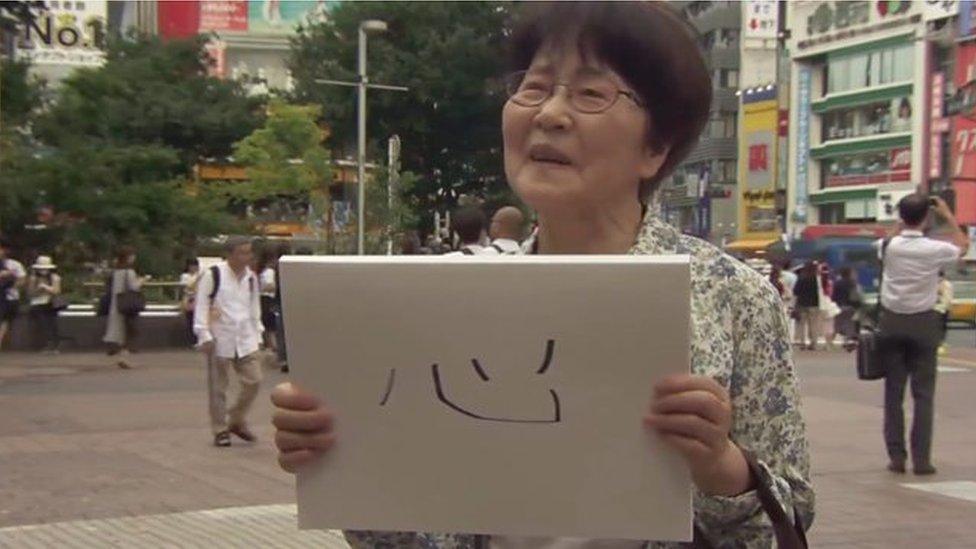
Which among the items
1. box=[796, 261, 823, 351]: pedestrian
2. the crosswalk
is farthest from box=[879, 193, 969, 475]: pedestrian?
box=[796, 261, 823, 351]: pedestrian

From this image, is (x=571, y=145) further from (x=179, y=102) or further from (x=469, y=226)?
(x=179, y=102)

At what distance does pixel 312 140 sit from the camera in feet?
144

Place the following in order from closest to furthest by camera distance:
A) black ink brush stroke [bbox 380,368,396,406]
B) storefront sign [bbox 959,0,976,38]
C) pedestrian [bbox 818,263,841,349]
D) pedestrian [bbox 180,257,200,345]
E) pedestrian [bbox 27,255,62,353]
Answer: black ink brush stroke [bbox 380,368,396,406] → pedestrian [bbox 180,257,200,345] → pedestrian [bbox 27,255,62,353] → pedestrian [bbox 818,263,841,349] → storefront sign [bbox 959,0,976,38]

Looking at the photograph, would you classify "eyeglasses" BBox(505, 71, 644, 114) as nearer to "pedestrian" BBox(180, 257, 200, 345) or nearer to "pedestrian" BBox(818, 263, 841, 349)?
"pedestrian" BBox(180, 257, 200, 345)

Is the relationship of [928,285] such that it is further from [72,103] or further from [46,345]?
[72,103]

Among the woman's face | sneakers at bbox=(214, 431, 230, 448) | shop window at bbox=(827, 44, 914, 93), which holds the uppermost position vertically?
shop window at bbox=(827, 44, 914, 93)

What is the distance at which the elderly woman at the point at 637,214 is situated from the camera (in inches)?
80.7

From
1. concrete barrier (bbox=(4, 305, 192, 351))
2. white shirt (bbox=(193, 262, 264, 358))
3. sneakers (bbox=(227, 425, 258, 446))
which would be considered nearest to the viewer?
sneakers (bbox=(227, 425, 258, 446))

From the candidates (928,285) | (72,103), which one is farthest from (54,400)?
(72,103)

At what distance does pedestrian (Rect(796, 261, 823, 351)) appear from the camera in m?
24.8

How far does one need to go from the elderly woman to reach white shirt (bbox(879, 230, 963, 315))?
24.4 feet

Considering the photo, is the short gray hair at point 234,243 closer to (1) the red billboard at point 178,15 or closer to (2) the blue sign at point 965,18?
(2) the blue sign at point 965,18

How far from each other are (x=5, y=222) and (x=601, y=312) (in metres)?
22.7

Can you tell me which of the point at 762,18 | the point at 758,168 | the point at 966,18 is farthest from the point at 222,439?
the point at 762,18
